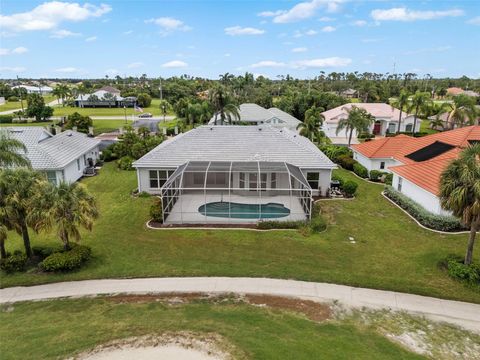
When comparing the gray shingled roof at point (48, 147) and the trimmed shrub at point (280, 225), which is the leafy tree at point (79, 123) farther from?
the trimmed shrub at point (280, 225)

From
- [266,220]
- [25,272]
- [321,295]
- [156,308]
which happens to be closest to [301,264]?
[321,295]

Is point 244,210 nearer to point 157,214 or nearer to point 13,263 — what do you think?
point 157,214

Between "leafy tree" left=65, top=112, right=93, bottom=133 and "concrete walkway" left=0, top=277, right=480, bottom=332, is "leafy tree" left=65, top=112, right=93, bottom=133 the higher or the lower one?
the higher one

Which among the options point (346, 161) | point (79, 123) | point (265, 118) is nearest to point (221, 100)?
point (265, 118)

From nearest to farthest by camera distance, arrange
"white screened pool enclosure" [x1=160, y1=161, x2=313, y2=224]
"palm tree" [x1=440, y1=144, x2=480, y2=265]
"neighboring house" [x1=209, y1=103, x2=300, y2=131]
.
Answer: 1. "palm tree" [x1=440, y1=144, x2=480, y2=265]
2. "white screened pool enclosure" [x1=160, y1=161, x2=313, y2=224]
3. "neighboring house" [x1=209, y1=103, x2=300, y2=131]

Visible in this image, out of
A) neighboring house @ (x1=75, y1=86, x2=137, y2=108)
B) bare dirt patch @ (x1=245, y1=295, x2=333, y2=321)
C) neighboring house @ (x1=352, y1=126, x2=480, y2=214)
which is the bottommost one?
bare dirt patch @ (x1=245, y1=295, x2=333, y2=321)

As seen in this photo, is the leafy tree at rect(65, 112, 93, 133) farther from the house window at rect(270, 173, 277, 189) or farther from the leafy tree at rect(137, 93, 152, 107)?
the leafy tree at rect(137, 93, 152, 107)

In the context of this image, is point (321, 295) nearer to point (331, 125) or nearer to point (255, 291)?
point (255, 291)

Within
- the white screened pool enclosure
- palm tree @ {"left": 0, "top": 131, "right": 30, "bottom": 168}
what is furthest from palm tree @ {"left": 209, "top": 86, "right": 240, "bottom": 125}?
palm tree @ {"left": 0, "top": 131, "right": 30, "bottom": 168}

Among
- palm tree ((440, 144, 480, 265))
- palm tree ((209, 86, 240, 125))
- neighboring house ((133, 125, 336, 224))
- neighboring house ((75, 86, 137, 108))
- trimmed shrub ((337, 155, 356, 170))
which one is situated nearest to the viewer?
palm tree ((440, 144, 480, 265))
